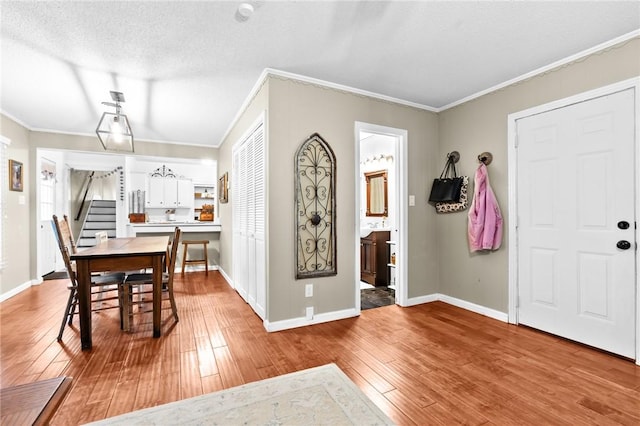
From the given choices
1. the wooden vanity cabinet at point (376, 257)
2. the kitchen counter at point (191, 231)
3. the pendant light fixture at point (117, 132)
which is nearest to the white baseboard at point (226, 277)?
the kitchen counter at point (191, 231)

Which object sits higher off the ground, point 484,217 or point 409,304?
point 484,217

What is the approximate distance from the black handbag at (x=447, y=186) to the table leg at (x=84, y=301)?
12.1ft

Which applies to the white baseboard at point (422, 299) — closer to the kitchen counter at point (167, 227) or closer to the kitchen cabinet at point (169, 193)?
the kitchen counter at point (167, 227)

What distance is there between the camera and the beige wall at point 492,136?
2494 mm

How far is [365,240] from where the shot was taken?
4766 mm

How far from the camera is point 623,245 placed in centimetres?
237

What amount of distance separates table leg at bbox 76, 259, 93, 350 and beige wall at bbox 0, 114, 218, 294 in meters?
2.57

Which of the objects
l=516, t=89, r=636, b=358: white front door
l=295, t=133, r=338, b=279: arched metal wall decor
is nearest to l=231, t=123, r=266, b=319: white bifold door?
l=295, t=133, r=338, b=279: arched metal wall decor

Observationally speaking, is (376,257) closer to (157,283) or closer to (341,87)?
(341,87)

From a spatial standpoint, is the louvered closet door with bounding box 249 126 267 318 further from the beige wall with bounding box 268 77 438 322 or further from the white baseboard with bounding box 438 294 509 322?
the white baseboard with bounding box 438 294 509 322

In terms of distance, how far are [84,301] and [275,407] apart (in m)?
1.94

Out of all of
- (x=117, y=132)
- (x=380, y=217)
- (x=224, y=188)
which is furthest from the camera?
(x=224, y=188)

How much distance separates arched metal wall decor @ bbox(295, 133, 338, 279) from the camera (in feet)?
10.1

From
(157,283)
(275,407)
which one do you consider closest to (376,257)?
(157,283)
